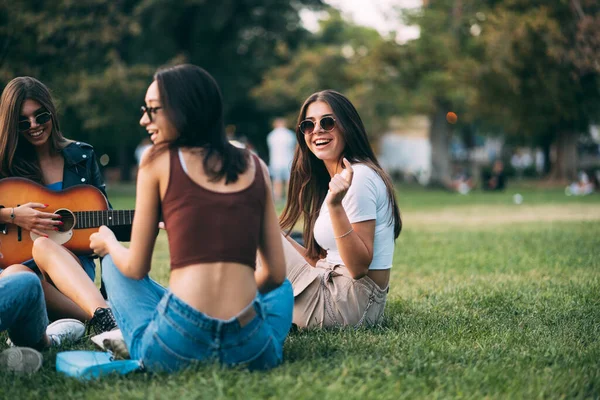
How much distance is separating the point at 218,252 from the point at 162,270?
5.32 meters

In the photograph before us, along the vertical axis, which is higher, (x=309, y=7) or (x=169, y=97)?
(x=309, y=7)

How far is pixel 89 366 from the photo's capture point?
3.82m

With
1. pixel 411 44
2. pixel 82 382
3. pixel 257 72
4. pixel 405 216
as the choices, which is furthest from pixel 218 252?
pixel 257 72

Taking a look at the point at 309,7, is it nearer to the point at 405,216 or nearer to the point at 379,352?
the point at 405,216

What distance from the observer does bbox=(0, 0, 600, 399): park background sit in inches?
151

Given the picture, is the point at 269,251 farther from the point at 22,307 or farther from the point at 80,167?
the point at 80,167

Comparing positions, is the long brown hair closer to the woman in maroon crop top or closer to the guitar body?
the guitar body

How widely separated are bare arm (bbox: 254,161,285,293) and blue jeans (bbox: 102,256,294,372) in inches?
4.2

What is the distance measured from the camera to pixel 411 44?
→ 35094 millimetres

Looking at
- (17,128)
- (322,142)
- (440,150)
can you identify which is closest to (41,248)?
(17,128)

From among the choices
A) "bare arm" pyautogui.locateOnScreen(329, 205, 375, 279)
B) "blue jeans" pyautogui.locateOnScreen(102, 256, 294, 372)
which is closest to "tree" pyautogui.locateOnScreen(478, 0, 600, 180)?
"bare arm" pyautogui.locateOnScreen(329, 205, 375, 279)

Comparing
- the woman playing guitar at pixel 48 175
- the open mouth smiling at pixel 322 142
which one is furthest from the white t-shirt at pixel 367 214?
the woman playing guitar at pixel 48 175

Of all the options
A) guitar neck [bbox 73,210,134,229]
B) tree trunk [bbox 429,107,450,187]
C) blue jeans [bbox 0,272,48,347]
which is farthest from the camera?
tree trunk [bbox 429,107,450,187]

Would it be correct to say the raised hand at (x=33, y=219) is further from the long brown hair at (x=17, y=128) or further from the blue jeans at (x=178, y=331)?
the blue jeans at (x=178, y=331)
